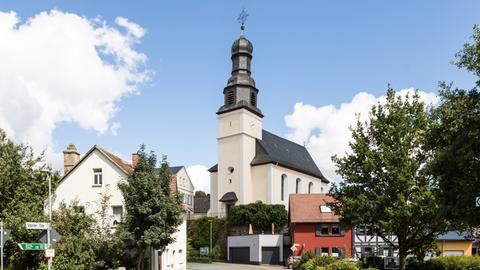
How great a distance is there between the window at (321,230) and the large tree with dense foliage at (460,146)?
34838 mm

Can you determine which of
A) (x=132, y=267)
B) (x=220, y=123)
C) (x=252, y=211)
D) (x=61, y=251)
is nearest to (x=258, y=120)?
(x=220, y=123)

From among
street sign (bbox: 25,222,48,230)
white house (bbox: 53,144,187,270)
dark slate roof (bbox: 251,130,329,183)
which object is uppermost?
dark slate roof (bbox: 251,130,329,183)

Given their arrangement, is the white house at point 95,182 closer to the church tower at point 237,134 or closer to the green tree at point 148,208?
the green tree at point 148,208

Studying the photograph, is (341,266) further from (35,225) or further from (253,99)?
(253,99)

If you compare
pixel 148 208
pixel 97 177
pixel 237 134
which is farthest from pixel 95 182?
pixel 237 134

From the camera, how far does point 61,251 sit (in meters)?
25.9

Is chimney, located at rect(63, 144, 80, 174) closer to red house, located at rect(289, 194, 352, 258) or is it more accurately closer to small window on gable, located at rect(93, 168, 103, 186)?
small window on gable, located at rect(93, 168, 103, 186)

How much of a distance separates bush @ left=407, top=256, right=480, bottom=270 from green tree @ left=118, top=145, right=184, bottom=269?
13148mm

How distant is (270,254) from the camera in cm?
5625

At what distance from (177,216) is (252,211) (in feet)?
119

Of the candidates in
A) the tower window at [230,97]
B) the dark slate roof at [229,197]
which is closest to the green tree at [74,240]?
the dark slate roof at [229,197]

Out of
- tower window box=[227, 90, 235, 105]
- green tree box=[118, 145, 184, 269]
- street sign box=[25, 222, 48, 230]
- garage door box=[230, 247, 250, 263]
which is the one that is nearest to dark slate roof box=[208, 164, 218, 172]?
tower window box=[227, 90, 235, 105]

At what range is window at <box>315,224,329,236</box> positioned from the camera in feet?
171

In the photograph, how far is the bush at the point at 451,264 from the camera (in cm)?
2345
